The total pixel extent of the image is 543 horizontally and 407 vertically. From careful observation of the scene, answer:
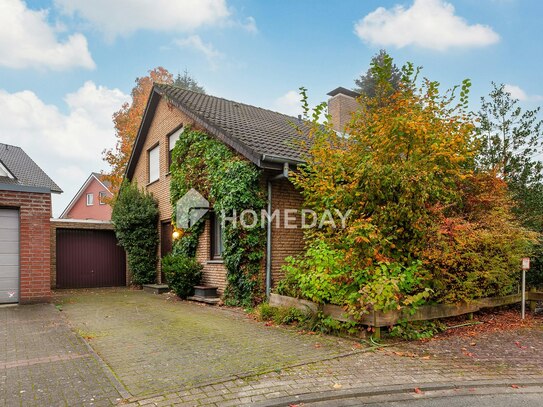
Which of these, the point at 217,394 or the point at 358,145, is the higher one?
the point at 358,145

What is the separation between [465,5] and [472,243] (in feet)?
21.1

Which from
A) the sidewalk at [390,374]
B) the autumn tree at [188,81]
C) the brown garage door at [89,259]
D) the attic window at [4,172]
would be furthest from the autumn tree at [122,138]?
the sidewalk at [390,374]

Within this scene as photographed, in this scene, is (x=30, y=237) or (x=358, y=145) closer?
(x=358, y=145)

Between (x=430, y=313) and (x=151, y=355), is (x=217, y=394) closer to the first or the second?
(x=151, y=355)

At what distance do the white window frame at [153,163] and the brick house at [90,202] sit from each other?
61.8 ft

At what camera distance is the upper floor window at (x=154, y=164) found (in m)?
14.1

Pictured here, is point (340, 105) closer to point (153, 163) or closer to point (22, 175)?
point (153, 163)

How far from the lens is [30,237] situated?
29.5 ft

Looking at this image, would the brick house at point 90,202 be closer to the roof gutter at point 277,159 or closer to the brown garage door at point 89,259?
the brown garage door at point 89,259

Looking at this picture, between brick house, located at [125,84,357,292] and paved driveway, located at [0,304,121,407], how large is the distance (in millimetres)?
4327

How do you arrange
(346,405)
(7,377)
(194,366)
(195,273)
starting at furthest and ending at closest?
(195,273) < (194,366) < (7,377) < (346,405)

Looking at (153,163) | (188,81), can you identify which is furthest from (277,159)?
(188,81)

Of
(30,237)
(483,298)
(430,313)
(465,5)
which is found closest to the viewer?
(430,313)

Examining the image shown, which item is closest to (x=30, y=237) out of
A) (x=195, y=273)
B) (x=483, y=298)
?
(x=195, y=273)
